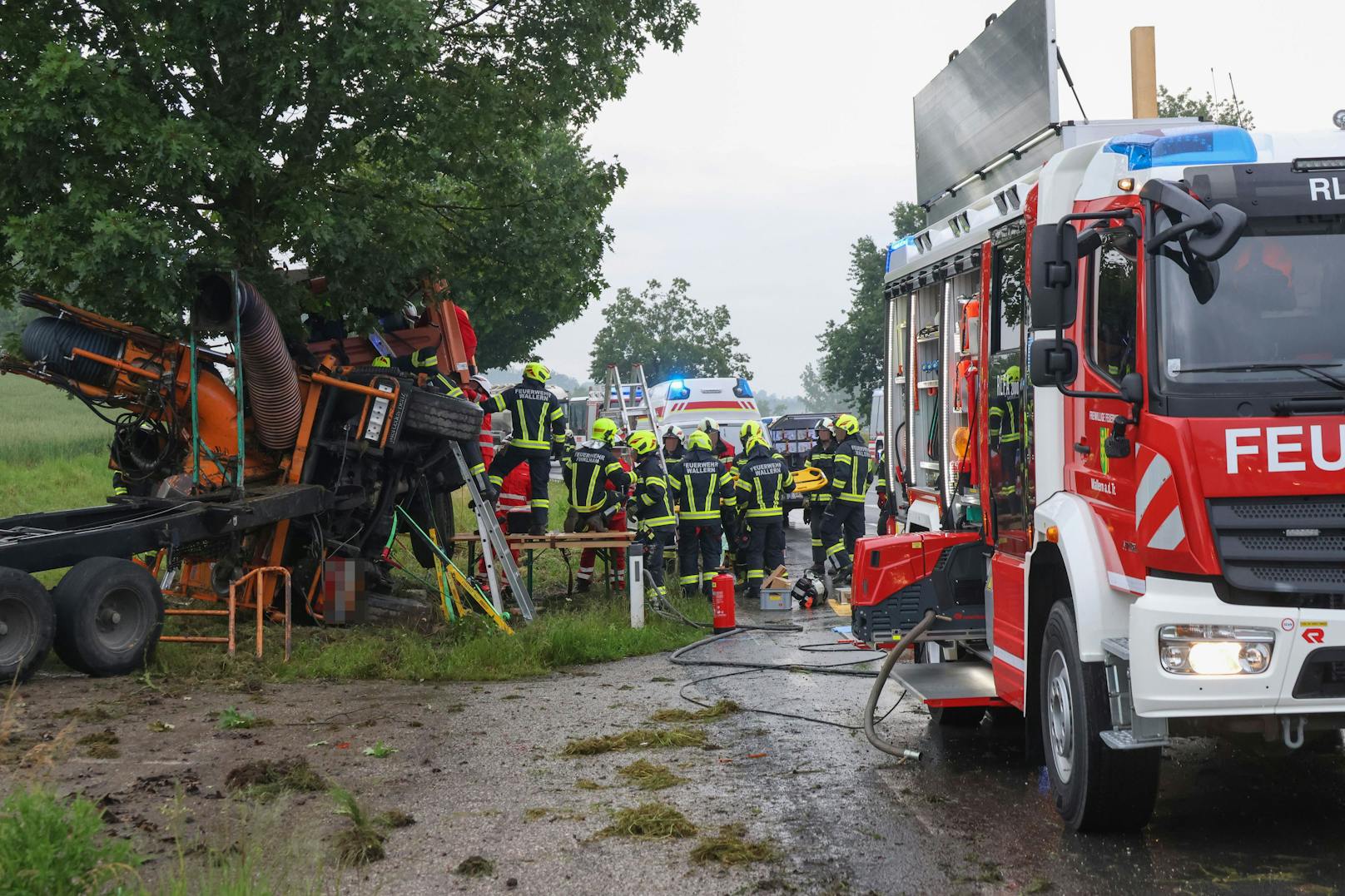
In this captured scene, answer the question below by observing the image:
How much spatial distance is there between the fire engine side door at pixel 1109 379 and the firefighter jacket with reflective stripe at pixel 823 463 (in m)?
9.81

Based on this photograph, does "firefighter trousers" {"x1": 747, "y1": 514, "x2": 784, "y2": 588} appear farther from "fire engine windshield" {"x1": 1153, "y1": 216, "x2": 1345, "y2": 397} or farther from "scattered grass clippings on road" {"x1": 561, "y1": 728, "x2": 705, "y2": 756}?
"fire engine windshield" {"x1": 1153, "y1": 216, "x2": 1345, "y2": 397}

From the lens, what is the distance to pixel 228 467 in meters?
11.5

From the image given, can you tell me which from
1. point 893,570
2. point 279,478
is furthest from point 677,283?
point 893,570

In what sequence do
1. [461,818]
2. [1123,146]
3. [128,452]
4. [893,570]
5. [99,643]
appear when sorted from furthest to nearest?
[128,452] → [99,643] → [893,570] → [461,818] → [1123,146]

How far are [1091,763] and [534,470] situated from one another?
32.8ft

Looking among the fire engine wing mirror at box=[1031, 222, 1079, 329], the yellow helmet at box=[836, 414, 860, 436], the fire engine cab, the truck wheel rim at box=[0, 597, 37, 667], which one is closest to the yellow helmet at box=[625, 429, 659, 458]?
the yellow helmet at box=[836, 414, 860, 436]

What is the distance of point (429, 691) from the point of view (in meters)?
9.82

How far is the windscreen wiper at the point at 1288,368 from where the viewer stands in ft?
16.6

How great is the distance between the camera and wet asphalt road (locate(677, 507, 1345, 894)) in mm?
5199

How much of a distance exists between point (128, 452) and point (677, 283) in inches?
2044

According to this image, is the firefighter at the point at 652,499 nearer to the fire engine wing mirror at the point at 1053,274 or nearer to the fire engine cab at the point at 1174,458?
the fire engine cab at the point at 1174,458

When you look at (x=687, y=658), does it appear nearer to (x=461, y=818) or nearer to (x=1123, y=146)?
(x=461, y=818)

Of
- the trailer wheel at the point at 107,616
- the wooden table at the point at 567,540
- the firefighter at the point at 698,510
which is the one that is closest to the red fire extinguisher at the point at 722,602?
the wooden table at the point at 567,540

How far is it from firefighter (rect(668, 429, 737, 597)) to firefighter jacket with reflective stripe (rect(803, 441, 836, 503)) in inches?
71.5
